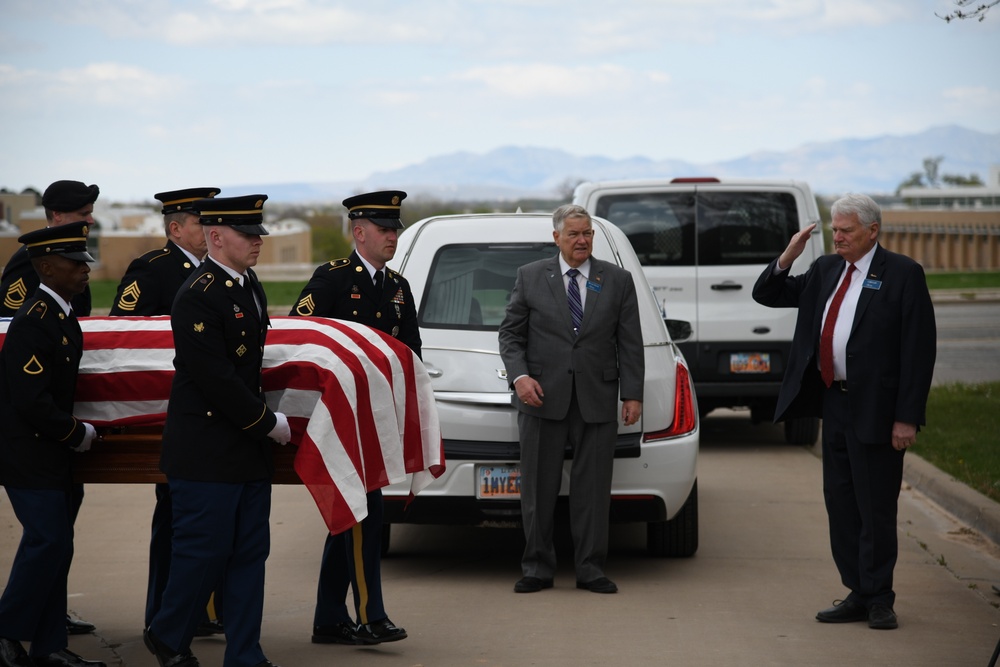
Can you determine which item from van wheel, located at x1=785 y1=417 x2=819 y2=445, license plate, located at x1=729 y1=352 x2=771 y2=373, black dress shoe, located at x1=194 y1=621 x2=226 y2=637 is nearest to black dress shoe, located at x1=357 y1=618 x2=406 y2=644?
black dress shoe, located at x1=194 y1=621 x2=226 y2=637

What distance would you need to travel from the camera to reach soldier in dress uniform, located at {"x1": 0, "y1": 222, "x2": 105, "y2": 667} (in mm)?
5074

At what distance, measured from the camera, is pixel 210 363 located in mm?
4828

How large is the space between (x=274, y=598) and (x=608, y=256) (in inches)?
109

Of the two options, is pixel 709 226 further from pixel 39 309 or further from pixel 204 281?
pixel 39 309

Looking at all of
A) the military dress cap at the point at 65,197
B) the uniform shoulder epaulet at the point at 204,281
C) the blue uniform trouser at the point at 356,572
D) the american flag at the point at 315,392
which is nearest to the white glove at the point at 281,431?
the american flag at the point at 315,392

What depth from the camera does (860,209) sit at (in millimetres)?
6355

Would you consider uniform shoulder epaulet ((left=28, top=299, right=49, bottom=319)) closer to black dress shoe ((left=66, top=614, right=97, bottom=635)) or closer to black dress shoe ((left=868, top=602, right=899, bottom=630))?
black dress shoe ((left=66, top=614, right=97, bottom=635))

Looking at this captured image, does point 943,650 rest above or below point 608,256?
below

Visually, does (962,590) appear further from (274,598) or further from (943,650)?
(274,598)

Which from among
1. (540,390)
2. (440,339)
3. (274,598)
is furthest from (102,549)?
(540,390)

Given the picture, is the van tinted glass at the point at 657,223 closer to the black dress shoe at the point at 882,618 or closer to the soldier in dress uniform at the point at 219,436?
the black dress shoe at the point at 882,618

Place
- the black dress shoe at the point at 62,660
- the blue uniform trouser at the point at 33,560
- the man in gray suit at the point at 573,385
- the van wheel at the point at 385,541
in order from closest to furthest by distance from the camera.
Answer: the blue uniform trouser at the point at 33,560 → the black dress shoe at the point at 62,660 → the man in gray suit at the point at 573,385 → the van wheel at the point at 385,541

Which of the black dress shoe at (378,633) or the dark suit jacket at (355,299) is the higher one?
the dark suit jacket at (355,299)

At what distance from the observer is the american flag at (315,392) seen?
17.0 feet
